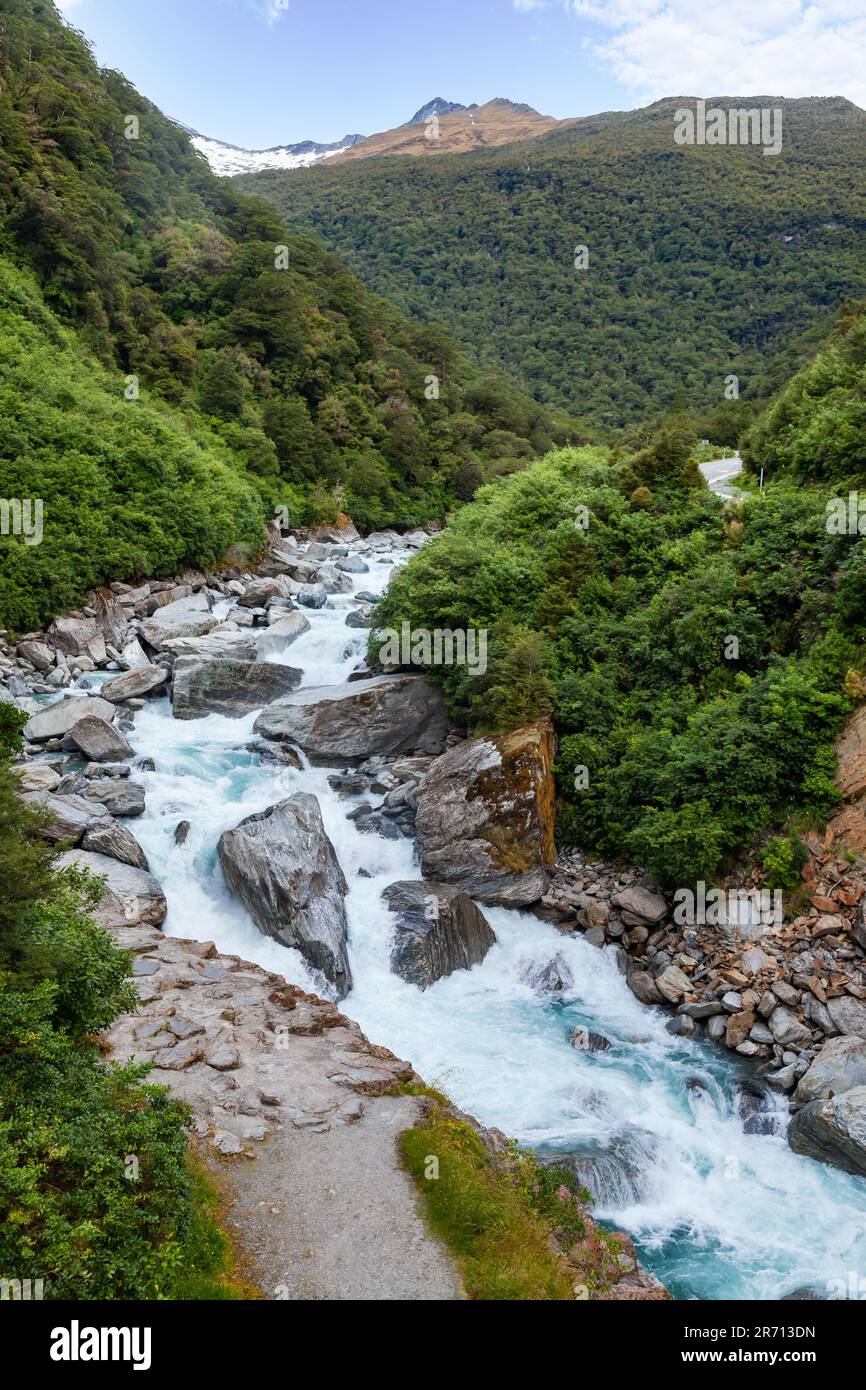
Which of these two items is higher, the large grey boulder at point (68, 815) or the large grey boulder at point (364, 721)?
the large grey boulder at point (364, 721)

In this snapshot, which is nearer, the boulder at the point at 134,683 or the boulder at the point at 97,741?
the boulder at the point at 97,741

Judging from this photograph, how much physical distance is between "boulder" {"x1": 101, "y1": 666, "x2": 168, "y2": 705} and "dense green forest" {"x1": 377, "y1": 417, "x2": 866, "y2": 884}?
5.92 m

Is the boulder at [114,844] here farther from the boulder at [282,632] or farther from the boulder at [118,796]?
the boulder at [282,632]

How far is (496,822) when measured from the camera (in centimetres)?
1486

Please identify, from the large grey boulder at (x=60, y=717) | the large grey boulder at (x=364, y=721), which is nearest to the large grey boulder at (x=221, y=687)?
the large grey boulder at (x=364, y=721)

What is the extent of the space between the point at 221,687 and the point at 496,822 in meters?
8.46

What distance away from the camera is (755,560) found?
52.6 feet

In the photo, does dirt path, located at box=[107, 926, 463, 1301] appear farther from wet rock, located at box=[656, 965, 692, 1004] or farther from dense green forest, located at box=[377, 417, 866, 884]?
dense green forest, located at box=[377, 417, 866, 884]

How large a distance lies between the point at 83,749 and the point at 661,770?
11.4 metres

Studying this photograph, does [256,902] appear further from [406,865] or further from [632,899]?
[632,899]

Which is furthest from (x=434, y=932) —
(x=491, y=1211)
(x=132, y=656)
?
(x=132, y=656)

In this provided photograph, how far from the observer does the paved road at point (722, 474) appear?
22.8 meters

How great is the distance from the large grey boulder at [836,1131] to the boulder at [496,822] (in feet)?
18.0
